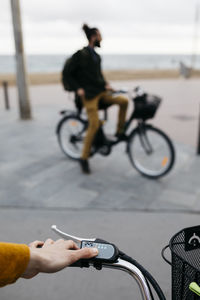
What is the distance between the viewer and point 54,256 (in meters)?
0.99

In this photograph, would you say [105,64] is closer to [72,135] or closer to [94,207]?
[72,135]

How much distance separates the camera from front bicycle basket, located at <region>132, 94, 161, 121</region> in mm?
4285

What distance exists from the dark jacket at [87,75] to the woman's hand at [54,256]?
9.08 ft

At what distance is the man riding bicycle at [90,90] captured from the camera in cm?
380

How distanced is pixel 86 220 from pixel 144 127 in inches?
63.9

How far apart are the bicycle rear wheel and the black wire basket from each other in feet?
12.7

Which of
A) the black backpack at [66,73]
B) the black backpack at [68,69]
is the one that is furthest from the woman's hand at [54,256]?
the black backpack at [66,73]

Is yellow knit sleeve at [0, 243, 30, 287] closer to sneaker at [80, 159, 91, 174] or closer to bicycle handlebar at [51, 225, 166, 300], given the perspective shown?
bicycle handlebar at [51, 225, 166, 300]

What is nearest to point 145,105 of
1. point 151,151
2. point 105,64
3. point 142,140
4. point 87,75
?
point 142,140

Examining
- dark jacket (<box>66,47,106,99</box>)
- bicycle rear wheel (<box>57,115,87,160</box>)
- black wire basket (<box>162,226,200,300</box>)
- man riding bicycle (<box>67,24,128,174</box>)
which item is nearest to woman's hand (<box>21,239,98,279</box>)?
black wire basket (<box>162,226,200,300</box>)

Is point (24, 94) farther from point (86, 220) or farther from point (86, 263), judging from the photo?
point (86, 263)

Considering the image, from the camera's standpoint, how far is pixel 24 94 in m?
8.39

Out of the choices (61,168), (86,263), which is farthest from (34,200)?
(86,263)

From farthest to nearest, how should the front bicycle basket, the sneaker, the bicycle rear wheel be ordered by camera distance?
the bicycle rear wheel < the sneaker < the front bicycle basket
